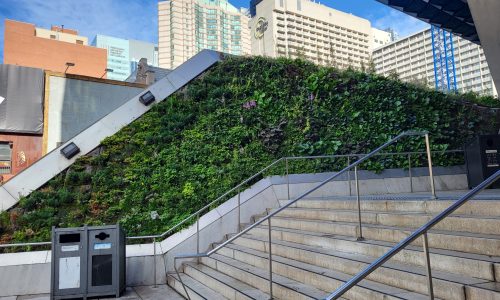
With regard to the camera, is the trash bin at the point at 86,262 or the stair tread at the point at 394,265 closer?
the stair tread at the point at 394,265

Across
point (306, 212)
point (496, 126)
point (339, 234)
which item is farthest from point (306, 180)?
point (496, 126)

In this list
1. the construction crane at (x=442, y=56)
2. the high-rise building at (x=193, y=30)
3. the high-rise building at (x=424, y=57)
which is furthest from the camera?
the high-rise building at (x=193, y=30)

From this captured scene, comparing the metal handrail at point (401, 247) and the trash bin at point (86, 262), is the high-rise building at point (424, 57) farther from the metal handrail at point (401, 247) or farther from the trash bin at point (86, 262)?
the metal handrail at point (401, 247)

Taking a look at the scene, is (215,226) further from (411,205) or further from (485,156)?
(485,156)

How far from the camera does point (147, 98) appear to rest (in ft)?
40.2

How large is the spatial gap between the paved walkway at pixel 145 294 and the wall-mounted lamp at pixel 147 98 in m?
5.96

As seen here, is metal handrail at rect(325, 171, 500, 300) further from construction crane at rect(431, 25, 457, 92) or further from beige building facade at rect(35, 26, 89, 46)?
construction crane at rect(431, 25, 457, 92)

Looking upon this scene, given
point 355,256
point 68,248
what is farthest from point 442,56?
point 68,248

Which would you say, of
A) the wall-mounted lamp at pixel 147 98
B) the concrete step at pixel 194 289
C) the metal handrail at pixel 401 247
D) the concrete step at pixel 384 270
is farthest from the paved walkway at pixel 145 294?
the wall-mounted lamp at pixel 147 98

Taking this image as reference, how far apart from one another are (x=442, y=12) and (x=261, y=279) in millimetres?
20091

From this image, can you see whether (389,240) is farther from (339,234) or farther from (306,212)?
(306,212)

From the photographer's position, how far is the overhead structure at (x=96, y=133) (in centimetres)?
984

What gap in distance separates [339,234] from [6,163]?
54.9 ft

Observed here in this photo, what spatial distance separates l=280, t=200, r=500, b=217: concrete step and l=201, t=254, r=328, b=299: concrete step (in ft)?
6.67
